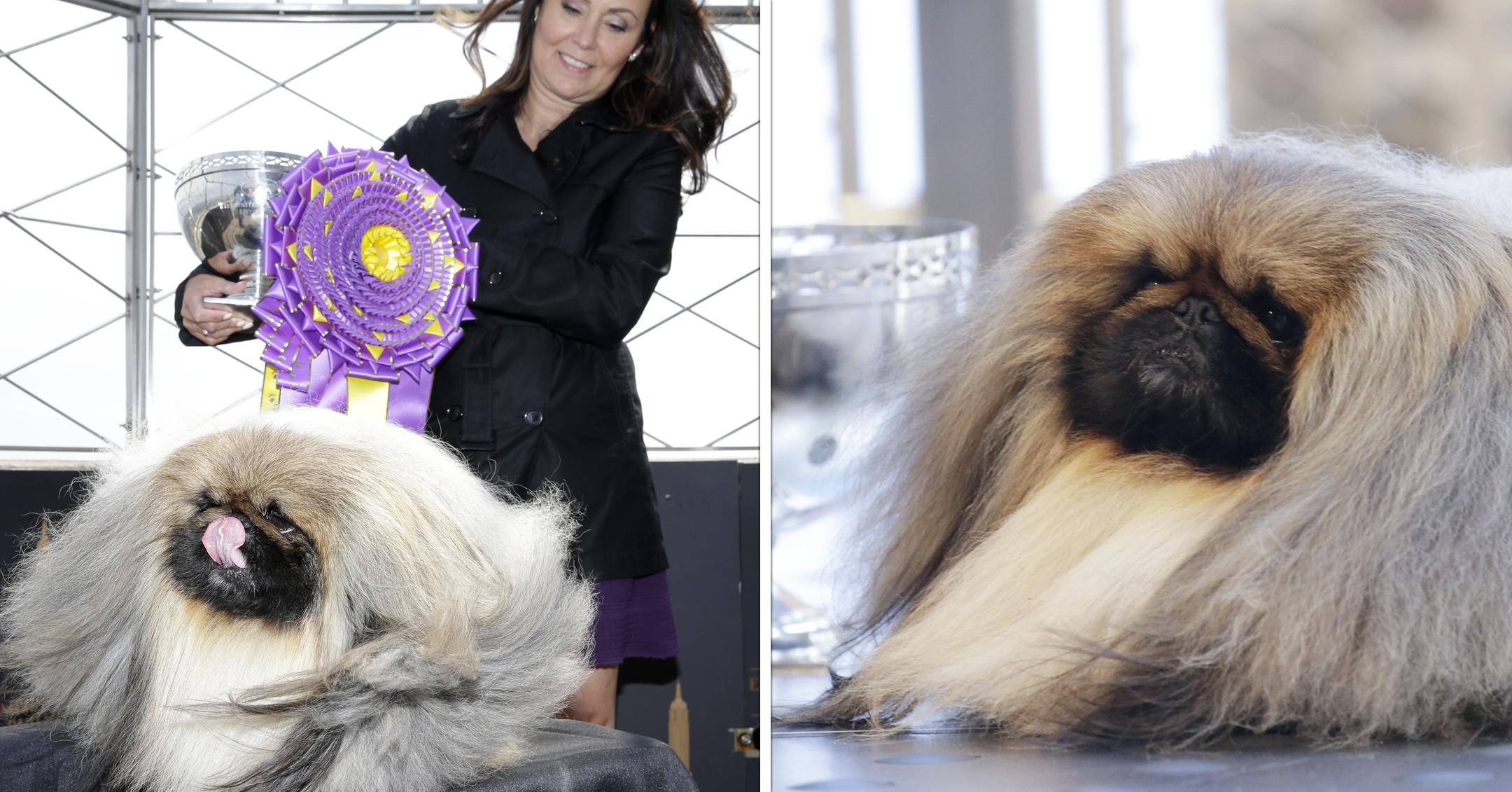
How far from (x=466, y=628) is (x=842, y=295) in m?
0.57

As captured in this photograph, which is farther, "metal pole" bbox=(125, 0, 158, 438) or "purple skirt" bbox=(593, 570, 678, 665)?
"metal pole" bbox=(125, 0, 158, 438)

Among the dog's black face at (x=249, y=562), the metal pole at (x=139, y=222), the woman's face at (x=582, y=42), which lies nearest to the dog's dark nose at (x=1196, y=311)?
the woman's face at (x=582, y=42)

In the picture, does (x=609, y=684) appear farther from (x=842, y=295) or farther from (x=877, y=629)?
(x=842, y=295)

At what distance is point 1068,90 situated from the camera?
1.22 m

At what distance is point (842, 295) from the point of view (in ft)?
4.08

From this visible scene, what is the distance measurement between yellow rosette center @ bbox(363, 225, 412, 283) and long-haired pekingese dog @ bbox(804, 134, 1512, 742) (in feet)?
1.87

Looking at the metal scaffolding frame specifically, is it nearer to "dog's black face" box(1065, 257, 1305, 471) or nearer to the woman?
the woman

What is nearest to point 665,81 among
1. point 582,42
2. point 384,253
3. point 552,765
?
point 582,42

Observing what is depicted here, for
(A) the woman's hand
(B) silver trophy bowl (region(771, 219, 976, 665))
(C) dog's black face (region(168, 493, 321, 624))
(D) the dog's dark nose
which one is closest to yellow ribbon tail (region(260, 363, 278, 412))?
(A) the woman's hand

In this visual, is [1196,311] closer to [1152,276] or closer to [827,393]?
[1152,276]

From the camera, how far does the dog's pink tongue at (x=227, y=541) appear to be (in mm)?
847

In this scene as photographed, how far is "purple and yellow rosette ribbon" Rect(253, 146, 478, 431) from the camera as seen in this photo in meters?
1.13

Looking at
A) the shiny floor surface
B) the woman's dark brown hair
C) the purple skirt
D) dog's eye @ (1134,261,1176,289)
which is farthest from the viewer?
the woman's dark brown hair

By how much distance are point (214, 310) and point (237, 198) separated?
0.13m
